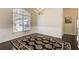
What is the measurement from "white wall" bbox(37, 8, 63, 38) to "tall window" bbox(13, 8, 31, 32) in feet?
0.39

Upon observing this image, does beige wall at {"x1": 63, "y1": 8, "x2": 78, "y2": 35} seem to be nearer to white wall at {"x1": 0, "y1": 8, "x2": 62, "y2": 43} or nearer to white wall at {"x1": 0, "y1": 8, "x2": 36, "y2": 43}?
white wall at {"x1": 0, "y1": 8, "x2": 62, "y2": 43}

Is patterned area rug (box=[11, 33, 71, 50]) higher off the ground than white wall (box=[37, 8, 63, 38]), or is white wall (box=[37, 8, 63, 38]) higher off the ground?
white wall (box=[37, 8, 63, 38])

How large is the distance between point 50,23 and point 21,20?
0.31m

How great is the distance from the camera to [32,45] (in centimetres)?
101

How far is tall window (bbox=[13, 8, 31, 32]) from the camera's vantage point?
983 millimetres

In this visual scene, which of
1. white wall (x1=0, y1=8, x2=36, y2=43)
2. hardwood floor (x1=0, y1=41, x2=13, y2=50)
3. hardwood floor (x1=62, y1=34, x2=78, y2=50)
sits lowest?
hardwood floor (x1=0, y1=41, x2=13, y2=50)

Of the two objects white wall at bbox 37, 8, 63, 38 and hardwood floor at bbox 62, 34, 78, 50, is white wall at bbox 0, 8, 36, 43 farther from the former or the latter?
hardwood floor at bbox 62, 34, 78, 50

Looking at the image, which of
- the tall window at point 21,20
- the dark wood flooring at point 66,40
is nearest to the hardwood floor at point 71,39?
the dark wood flooring at point 66,40

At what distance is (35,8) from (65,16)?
1.08 ft

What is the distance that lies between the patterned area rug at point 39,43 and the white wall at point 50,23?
57 millimetres

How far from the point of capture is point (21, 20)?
1.02 metres

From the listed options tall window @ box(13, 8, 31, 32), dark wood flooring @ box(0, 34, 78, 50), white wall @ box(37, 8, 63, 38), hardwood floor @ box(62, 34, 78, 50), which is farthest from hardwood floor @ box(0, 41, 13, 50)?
hardwood floor @ box(62, 34, 78, 50)

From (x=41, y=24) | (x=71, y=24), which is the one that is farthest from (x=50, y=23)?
(x=71, y=24)
